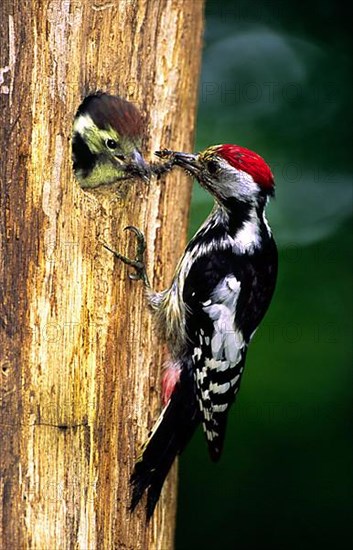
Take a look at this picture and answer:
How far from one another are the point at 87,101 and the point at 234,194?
686 mm

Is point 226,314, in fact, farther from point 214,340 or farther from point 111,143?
point 111,143

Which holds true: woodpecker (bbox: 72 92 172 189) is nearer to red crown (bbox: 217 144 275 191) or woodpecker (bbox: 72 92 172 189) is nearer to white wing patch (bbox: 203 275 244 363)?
red crown (bbox: 217 144 275 191)

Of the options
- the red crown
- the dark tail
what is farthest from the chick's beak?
the dark tail

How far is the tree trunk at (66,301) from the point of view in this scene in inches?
106

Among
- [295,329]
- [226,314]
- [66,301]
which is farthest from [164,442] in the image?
[295,329]

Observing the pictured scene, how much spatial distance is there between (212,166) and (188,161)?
0.28 ft

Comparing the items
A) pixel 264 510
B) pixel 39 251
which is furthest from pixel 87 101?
pixel 264 510

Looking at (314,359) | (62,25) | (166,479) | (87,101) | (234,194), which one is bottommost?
(166,479)

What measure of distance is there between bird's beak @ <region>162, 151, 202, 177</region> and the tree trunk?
220mm

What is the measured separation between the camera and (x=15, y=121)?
2.70m

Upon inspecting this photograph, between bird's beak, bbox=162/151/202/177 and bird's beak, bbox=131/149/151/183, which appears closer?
bird's beak, bbox=131/149/151/183

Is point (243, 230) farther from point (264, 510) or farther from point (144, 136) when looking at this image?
A: point (264, 510)

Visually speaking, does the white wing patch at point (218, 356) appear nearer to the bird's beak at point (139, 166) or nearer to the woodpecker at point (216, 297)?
the woodpecker at point (216, 297)

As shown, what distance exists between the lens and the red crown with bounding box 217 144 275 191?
10.2 feet
